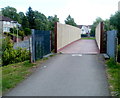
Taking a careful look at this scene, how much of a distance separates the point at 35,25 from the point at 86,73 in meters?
51.1

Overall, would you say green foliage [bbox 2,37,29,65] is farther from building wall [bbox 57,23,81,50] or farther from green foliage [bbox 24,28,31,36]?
green foliage [bbox 24,28,31,36]

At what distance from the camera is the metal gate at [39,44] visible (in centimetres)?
1092

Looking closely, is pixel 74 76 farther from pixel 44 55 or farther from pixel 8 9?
pixel 8 9

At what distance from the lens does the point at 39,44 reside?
11898mm

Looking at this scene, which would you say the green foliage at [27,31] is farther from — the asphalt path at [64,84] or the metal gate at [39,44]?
the asphalt path at [64,84]

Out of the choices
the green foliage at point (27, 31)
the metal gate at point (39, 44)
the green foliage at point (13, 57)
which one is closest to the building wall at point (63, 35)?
the metal gate at point (39, 44)

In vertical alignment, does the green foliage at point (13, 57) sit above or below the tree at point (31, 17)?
below

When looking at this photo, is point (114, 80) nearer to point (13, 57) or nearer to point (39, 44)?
point (39, 44)

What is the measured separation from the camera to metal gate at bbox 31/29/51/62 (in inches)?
430

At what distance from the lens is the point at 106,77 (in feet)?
24.5

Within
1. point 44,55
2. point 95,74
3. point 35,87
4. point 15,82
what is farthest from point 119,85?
point 44,55

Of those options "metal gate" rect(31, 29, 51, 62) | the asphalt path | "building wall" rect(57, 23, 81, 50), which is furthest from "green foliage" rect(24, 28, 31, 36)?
the asphalt path

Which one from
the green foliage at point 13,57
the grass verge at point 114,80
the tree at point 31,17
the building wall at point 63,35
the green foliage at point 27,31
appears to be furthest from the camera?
the tree at point 31,17

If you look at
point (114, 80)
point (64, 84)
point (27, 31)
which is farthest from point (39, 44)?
point (27, 31)
